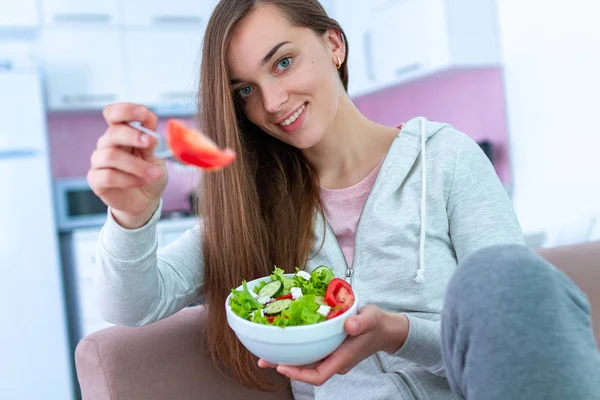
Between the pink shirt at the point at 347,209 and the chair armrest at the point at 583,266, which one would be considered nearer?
the pink shirt at the point at 347,209

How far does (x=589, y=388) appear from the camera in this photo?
0.51 m

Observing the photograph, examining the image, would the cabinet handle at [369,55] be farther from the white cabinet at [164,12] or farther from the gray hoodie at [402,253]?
the gray hoodie at [402,253]

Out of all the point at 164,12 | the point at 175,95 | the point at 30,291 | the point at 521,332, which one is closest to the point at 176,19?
the point at 164,12

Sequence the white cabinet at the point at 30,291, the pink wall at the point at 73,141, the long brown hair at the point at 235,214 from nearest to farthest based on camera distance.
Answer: the long brown hair at the point at 235,214 → the white cabinet at the point at 30,291 → the pink wall at the point at 73,141

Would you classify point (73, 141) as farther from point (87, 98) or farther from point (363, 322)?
point (363, 322)

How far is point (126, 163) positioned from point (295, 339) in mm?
322

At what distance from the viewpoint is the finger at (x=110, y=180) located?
74 cm

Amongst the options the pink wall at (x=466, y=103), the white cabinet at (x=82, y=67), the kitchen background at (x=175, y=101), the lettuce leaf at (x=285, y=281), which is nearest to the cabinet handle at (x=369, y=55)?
the kitchen background at (x=175, y=101)

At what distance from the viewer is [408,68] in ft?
8.67

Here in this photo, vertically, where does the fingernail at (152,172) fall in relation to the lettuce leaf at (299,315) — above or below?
above

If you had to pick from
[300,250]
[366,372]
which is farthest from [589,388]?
[300,250]

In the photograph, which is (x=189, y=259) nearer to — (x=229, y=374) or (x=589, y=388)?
(x=229, y=374)

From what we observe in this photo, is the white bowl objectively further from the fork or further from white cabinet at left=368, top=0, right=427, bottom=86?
white cabinet at left=368, top=0, right=427, bottom=86

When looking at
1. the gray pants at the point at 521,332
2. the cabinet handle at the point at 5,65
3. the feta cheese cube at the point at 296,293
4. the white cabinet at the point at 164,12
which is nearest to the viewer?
the gray pants at the point at 521,332
